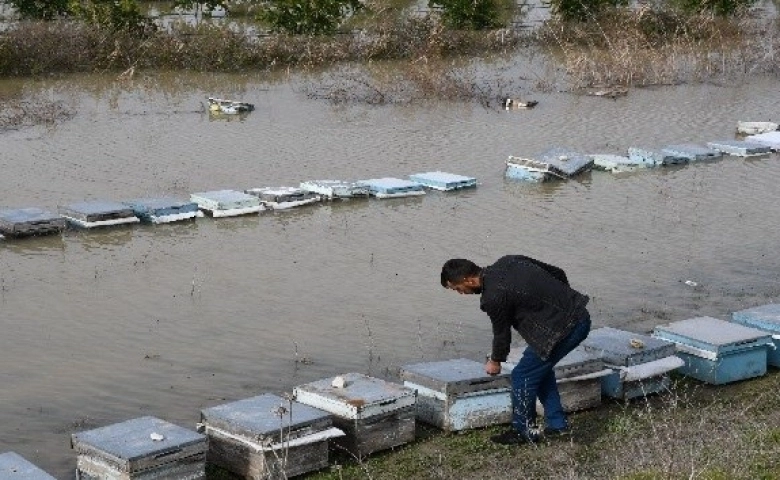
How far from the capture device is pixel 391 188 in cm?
1369

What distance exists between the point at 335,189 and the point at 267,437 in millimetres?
7003

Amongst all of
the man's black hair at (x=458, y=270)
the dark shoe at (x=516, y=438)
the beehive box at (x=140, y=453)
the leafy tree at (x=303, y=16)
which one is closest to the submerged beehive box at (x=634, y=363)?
the dark shoe at (x=516, y=438)

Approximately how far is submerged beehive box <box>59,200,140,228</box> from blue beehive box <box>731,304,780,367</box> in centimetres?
585

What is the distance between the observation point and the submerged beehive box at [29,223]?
38.8 feet

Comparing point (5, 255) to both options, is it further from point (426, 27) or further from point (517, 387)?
point (426, 27)

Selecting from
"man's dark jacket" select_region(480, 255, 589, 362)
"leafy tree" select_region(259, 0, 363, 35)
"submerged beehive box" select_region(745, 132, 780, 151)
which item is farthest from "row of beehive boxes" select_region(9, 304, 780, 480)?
"leafy tree" select_region(259, 0, 363, 35)

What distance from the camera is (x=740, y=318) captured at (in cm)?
910

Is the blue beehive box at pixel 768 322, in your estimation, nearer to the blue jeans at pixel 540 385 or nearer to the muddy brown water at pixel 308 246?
the muddy brown water at pixel 308 246

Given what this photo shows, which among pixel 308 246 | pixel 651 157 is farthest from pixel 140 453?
pixel 651 157

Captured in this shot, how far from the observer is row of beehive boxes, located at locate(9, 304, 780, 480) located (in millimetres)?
6641

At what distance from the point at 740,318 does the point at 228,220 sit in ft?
17.9

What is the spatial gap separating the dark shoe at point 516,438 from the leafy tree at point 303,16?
16.9 metres

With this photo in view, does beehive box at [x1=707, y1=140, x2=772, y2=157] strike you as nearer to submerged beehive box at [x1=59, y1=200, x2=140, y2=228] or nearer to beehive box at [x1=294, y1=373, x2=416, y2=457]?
submerged beehive box at [x1=59, y1=200, x2=140, y2=228]

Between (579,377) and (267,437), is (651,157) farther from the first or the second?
(267,437)
